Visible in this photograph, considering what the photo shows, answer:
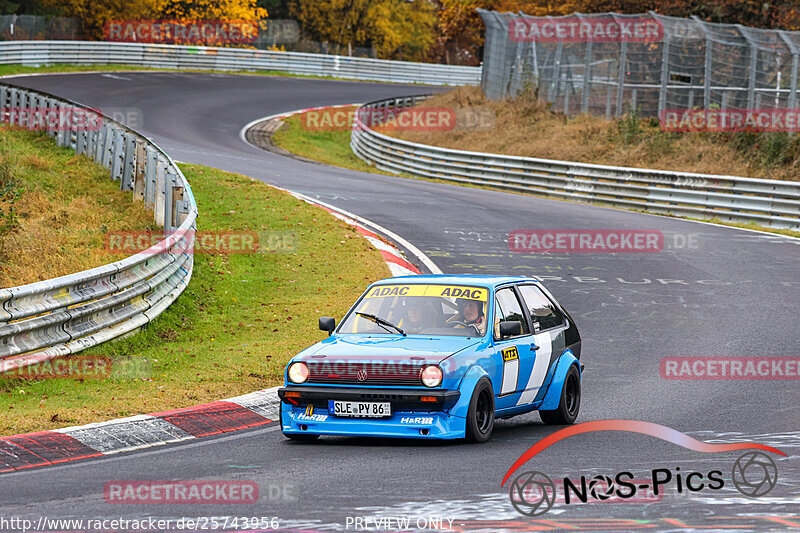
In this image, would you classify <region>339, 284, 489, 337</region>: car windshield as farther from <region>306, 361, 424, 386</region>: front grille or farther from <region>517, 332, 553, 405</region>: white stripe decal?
<region>306, 361, 424, 386</region>: front grille

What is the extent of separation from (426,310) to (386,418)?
1.40 m

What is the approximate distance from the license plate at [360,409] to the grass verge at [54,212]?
666 cm

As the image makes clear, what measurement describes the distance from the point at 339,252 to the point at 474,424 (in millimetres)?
10877

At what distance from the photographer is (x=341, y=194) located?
27406mm

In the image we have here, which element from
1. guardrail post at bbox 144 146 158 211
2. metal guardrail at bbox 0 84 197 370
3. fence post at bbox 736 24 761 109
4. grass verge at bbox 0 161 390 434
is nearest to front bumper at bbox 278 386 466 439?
grass verge at bbox 0 161 390 434

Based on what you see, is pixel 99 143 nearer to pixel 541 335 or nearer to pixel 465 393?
pixel 541 335

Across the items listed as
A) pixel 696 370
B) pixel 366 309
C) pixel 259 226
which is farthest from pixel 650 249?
pixel 366 309

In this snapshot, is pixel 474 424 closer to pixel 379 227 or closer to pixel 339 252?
pixel 339 252

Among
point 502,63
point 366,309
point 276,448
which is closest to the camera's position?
point 276,448

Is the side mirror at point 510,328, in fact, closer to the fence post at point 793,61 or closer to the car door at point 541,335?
the car door at point 541,335

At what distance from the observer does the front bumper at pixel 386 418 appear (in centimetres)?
855

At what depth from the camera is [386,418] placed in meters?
8.64

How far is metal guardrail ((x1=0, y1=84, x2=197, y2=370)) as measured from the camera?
10.7 m

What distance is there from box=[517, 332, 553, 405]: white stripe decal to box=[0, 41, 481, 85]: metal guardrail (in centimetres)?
4547
